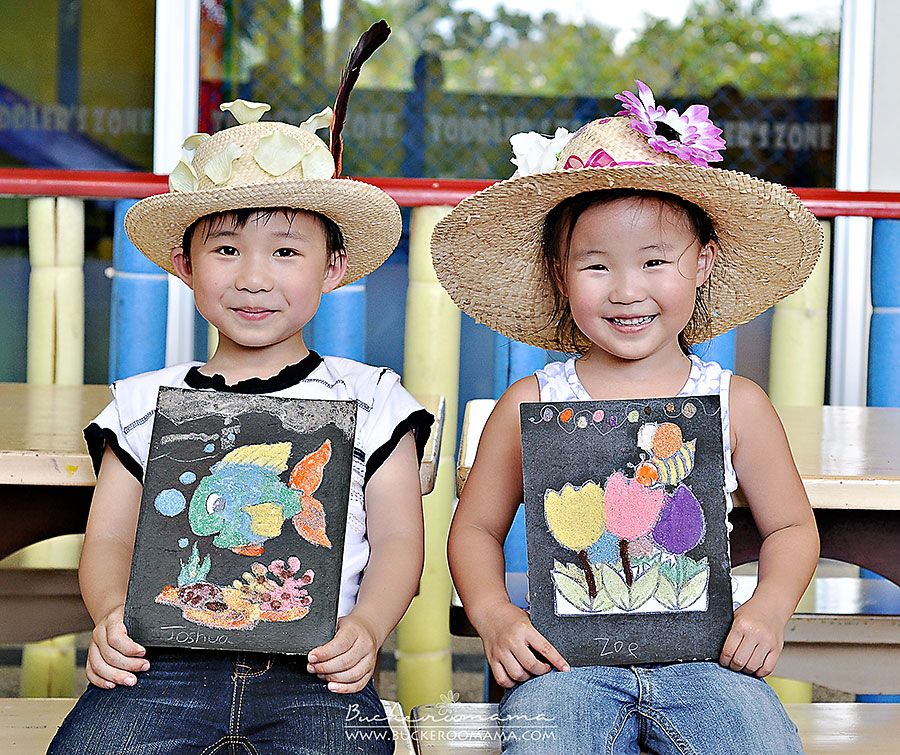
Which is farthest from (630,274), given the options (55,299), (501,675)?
(55,299)

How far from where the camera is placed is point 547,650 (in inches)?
60.9

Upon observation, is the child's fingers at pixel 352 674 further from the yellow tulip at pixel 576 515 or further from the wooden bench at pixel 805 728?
the yellow tulip at pixel 576 515

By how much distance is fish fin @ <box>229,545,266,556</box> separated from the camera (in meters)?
1.55

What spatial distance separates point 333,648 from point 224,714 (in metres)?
0.15

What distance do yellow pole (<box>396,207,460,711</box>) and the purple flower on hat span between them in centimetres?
111

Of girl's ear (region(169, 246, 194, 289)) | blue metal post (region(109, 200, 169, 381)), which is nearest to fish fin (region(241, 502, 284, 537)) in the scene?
girl's ear (region(169, 246, 194, 289))

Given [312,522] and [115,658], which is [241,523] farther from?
[115,658]

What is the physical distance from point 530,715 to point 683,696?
0.19 m

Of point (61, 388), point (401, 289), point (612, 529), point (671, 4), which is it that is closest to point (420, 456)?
point (612, 529)

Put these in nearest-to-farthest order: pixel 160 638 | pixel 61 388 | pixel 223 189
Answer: pixel 160 638 < pixel 223 189 < pixel 61 388

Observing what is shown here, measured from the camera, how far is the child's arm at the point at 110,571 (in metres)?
1.54

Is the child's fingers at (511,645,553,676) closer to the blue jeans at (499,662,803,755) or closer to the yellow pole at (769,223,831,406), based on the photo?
the blue jeans at (499,662,803,755)

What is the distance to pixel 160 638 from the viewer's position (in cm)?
150

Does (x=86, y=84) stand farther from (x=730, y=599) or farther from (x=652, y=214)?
(x=730, y=599)
